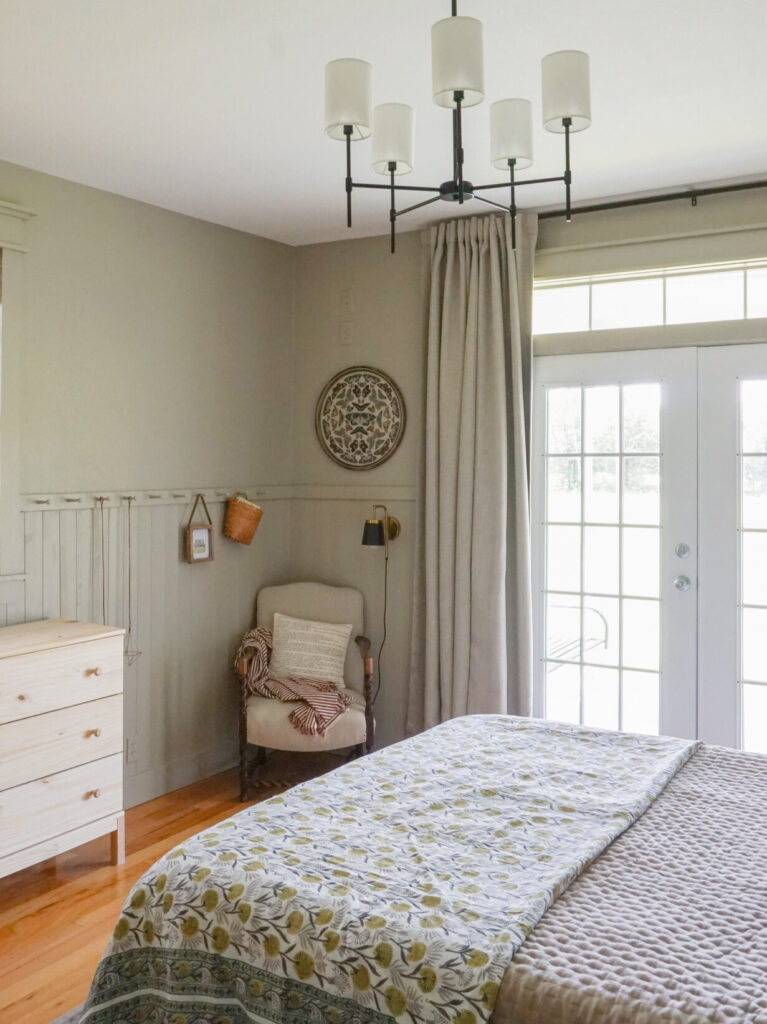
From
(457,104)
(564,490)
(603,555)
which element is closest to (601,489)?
(564,490)

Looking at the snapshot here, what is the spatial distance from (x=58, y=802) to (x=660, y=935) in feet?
7.69

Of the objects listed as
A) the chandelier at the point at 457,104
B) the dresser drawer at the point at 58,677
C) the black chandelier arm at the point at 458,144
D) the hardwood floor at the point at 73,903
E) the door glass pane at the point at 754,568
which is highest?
the chandelier at the point at 457,104

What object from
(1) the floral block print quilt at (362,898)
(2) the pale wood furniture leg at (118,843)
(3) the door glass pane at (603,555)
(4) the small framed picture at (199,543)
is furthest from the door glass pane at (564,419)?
(2) the pale wood furniture leg at (118,843)

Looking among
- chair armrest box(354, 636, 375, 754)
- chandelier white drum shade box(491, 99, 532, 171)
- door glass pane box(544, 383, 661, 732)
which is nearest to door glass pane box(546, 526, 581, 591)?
door glass pane box(544, 383, 661, 732)

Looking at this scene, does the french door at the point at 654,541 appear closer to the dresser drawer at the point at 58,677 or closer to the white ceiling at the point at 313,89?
the white ceiling at the point at 313,89

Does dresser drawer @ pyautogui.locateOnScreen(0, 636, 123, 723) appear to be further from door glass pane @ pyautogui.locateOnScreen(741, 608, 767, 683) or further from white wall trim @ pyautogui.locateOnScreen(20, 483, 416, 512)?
door glass pane @ pyautogui.locateOnScreen(741, 608, 767, 683)

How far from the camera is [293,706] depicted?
400 centimetres

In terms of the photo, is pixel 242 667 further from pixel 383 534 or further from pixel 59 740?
pixel 59 740

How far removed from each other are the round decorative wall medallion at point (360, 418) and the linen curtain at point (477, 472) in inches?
11.9

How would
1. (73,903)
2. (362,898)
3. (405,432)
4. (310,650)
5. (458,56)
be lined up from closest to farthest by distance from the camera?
(362,898), (458,56), (73,903), (310,650), (405,432)

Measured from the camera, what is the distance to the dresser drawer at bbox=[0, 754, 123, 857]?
117 inches

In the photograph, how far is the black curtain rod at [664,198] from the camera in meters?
3.63

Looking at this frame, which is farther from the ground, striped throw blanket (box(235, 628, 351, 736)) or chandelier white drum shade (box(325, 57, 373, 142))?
chandelier white drum shade (box(325, 57, 373, 142))

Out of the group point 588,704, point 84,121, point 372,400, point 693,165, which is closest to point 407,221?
point 372,400
